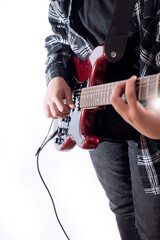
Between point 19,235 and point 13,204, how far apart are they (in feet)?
0.59

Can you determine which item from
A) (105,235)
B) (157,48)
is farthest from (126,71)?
(105,235)

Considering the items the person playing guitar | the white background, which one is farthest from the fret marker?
the white background

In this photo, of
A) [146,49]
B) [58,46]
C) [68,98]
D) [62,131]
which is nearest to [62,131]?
[62,131]

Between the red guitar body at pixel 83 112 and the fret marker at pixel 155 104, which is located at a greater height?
the red guitar body at pixel 83 112

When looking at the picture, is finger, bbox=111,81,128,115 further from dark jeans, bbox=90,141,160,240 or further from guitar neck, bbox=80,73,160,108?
dark jeans, bbox=90,141,160,240

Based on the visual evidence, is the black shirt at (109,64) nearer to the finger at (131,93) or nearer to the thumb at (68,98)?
the thumb at (68,98)

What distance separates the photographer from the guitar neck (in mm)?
604

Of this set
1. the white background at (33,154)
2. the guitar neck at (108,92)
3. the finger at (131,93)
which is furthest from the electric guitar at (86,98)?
the white background at (33,154)

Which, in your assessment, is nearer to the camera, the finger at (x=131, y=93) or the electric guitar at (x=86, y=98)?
the finger at (x=131, y=93)

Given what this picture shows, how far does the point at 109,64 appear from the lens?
0.92 metres

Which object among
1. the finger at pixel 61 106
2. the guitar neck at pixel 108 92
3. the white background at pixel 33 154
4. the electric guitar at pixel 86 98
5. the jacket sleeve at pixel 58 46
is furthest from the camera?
the white background at pixel 33 154

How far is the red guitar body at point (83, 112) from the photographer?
3.00 feet

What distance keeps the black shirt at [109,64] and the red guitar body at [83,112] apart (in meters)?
0.02

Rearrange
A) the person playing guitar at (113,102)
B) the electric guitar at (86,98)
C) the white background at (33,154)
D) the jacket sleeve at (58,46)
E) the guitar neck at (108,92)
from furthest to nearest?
the white background at (33,154) < the jacket sleeve at (58,46) < the electric guitar at (86,98) < the person playing guitar at (113,102) < the guitar neck at (108,92)
